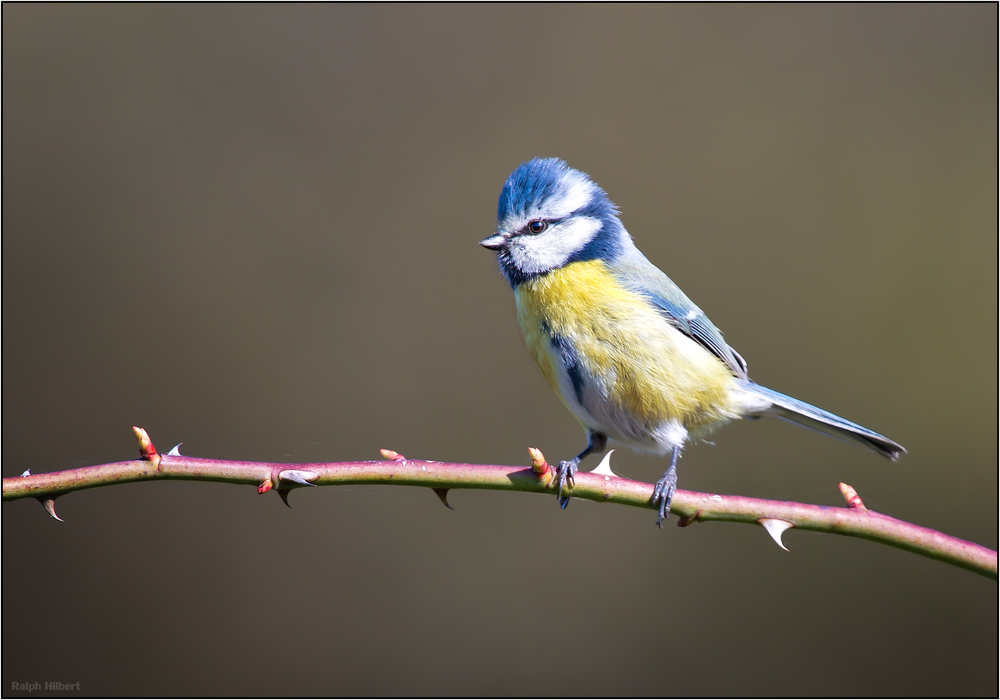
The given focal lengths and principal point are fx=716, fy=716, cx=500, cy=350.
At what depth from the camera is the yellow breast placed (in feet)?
6.57

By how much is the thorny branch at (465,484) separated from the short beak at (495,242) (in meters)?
0.77

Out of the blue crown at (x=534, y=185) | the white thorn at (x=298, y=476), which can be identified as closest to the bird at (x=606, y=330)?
the blue crown at (x=534, y=185)

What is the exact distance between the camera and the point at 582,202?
2092mm

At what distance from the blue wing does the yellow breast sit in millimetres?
34

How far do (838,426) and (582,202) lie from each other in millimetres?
970

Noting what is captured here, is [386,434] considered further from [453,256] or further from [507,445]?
[453,256]

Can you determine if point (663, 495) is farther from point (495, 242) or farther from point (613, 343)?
point (495, 242)

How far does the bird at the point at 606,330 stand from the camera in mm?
2000

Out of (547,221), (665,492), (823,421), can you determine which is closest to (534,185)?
(547,221)

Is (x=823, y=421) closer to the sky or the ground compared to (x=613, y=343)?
closer to the ground

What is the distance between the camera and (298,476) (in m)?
1.29

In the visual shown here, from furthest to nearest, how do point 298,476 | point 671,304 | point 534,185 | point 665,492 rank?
point 671,304 < point 534,185 < point 665,492 < point 298,476

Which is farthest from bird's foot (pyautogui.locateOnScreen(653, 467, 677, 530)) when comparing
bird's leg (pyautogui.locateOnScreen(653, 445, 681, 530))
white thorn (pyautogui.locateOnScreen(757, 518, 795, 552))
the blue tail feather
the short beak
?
the short beak

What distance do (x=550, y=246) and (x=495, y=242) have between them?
0.17 metres
